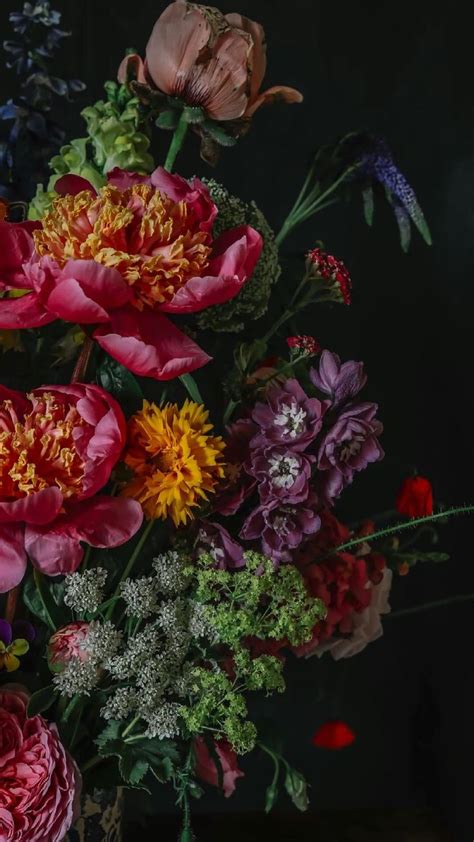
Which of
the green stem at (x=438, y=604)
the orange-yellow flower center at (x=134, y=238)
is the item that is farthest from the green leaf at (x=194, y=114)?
the green stem at (x=438, y=604)

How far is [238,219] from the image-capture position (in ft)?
2.43

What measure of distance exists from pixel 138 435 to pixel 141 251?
0.39 feet

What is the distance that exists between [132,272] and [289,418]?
0.50 feet

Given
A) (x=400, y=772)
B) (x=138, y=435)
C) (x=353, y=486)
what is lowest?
(x=400, y=772)

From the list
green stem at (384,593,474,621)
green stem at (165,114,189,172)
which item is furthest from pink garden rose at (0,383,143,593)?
green stem at (384,593,474,621)

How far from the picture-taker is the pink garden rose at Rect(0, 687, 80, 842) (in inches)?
25.8

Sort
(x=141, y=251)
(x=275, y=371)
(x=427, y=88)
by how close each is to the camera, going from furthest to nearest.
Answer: (x=427, y=88), (x=275, y=371), (x=141, y=251)

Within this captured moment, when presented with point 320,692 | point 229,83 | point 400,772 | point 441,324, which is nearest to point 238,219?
point 229,83

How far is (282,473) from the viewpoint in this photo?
0.69 m

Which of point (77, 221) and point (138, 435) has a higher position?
point (77, 221)

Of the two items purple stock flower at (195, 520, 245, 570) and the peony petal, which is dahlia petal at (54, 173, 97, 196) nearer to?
the peony petal

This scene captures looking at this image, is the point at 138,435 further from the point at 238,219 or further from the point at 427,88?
the point at 427,88

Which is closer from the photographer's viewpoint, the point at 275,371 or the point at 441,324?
the point at 275,371

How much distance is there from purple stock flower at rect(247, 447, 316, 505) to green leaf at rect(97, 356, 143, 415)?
0.09 metres
